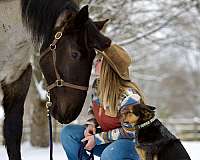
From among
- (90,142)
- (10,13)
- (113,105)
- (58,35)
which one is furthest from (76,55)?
(10,13)

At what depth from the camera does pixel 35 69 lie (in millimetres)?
7871

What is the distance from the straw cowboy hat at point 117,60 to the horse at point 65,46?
0.15 meters

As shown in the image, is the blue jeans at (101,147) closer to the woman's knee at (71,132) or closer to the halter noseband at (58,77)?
the woman's knee at (71,132)

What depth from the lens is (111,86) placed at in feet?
11.3

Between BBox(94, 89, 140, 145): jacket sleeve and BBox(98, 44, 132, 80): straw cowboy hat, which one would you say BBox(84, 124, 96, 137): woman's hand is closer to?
BBox(94, 89, 140, 145): jacket sleeve

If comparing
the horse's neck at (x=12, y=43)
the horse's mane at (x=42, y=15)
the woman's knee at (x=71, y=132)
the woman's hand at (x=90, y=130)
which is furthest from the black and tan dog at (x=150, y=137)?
the horse's neck at (x=12, y=43)

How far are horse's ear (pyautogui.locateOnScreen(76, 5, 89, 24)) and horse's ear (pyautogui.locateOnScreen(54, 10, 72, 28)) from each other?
0.14 meters

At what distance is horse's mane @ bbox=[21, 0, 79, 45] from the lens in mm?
3533

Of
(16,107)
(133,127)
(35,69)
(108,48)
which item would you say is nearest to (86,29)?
(108,48)

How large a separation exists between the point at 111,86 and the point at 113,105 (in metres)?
0.15

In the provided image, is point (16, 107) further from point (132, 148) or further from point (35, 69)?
point (35, 69)

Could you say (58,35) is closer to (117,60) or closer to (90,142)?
(117,60)

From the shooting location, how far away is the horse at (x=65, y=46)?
3340 millimetres

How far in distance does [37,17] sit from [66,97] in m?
0.71
